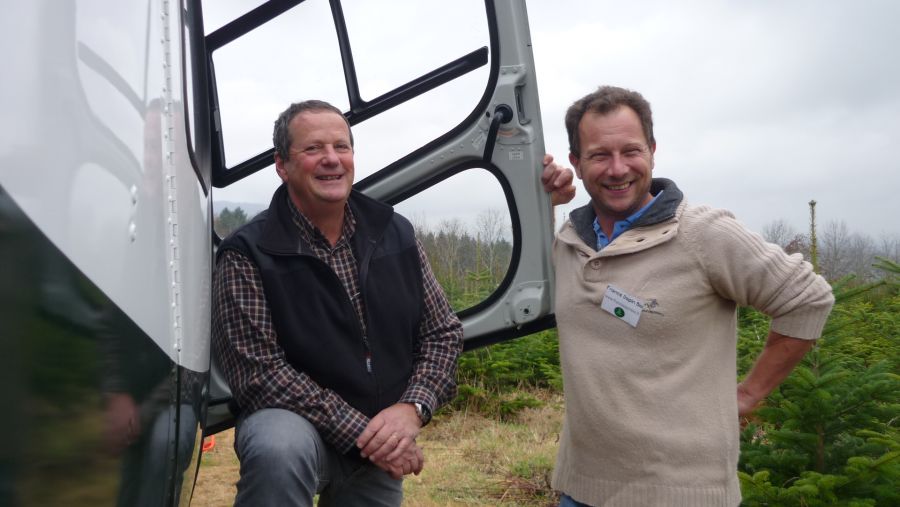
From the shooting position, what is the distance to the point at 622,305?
2.15m

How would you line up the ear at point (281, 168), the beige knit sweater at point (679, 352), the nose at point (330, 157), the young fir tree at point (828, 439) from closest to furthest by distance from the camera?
the beige knit sweater at point (679, 352) < the nose at point (330, 157) < the ear at point (281, 168) < the young fir tree at point (828, 439)

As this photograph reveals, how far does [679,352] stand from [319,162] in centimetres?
112

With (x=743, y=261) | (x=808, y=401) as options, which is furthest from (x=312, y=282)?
(x=808, y=401)

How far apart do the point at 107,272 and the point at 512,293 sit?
6.44ft

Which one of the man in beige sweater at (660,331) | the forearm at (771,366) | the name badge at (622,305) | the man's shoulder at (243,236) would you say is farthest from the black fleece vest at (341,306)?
the forearm at (771,366)

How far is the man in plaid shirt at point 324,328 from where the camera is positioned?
2.31 m

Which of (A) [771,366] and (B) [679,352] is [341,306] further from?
(A) [771,366]

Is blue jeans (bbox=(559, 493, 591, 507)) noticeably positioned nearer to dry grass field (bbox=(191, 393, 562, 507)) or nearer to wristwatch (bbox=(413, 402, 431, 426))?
wristwatch (bbox=(413, 402, 431, 426))

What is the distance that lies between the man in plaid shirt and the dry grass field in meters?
2.19

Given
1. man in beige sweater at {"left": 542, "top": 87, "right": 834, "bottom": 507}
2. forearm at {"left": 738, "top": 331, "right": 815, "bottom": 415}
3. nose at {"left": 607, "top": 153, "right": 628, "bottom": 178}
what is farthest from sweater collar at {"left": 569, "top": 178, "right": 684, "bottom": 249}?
forearm at {"left": 738, "top": 331, "right": 815, "bottom": 415}

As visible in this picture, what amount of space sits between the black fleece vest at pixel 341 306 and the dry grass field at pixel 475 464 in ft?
7.65

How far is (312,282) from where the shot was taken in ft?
7.80

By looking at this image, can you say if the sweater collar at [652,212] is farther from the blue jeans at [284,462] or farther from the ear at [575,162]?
the blue jeans at [284,462]

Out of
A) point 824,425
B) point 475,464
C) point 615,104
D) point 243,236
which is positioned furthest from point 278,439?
point 475,464
